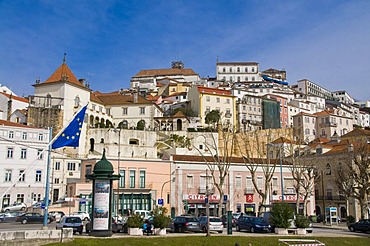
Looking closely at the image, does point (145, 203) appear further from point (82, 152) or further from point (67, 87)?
point (67, 87)

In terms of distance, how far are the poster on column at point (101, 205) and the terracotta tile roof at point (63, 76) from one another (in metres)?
55.4

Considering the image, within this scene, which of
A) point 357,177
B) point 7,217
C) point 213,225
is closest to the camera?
point 213,225

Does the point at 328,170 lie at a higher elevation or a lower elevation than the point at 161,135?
lower

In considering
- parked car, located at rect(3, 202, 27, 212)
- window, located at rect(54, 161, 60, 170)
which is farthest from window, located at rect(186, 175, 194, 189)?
window, located at rect(54, 161, 60, 170)

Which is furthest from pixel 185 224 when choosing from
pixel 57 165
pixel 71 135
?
pixel 57 165

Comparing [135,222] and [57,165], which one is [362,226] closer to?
[135,222]

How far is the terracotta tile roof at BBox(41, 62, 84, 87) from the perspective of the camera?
3041 inches

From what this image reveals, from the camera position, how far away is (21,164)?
57281mm

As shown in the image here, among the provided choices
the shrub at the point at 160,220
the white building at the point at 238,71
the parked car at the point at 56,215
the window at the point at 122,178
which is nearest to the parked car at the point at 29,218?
the parked car at the point at 56,215

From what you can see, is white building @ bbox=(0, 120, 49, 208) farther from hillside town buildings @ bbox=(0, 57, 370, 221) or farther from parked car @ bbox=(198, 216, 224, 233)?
parked car @ bbox=(198, 216, 224, 233)

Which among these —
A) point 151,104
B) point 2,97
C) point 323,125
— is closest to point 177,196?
point 151,104

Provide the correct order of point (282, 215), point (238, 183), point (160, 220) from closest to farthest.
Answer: point (160, 220)
point (282, 215)
point (238, 183)

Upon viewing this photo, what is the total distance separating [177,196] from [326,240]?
25672 mm

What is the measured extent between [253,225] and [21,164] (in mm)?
37472
